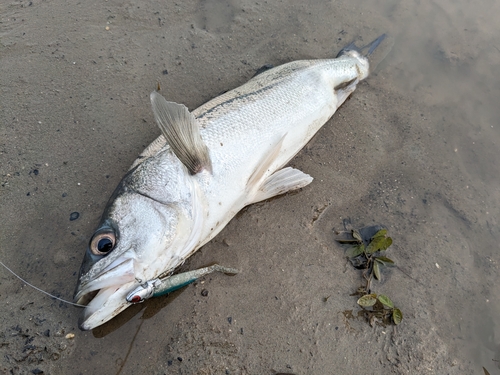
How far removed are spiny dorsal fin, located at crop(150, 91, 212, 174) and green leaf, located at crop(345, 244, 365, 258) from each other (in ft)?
4.88

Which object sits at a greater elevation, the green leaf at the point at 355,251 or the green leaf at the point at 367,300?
the green leaf at the point at 355,251

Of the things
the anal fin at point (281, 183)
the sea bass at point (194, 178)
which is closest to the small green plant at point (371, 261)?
the anal fin at point (281, 183)

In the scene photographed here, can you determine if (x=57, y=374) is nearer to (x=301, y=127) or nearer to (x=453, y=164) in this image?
(x=301, y=127)

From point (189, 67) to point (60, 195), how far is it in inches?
80.5

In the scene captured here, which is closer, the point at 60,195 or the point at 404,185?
the point at 60,195

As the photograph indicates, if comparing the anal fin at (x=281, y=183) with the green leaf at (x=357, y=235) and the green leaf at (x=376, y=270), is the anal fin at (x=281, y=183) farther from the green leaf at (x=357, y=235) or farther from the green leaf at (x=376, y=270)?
the green leaf at (x=376, y=270)

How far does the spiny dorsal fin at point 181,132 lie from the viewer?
256 cm

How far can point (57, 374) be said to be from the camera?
2.44 m

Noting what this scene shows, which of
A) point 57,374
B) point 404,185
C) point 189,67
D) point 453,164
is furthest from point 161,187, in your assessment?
point 453,164

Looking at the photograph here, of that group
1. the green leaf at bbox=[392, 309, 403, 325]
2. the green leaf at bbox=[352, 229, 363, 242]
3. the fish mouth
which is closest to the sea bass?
the fish mouth

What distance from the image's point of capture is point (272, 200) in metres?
3.27

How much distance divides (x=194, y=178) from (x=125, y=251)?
0.78 metres

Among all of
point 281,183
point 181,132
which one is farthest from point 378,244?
point 181,132

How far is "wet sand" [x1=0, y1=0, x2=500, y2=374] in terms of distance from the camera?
260 centimetres
